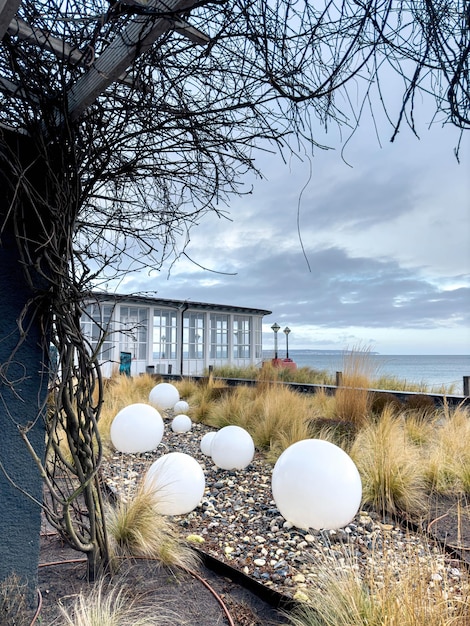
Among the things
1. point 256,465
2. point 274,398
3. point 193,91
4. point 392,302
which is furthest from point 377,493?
point 392,302

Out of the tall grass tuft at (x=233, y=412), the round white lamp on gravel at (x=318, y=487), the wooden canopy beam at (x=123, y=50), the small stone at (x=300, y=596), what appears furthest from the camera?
the tall grass tuft at (x=233, y=412)

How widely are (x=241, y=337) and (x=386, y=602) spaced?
16.9 metres

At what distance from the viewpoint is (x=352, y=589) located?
1.86 meters

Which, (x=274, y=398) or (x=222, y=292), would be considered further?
(x=222, y=292)

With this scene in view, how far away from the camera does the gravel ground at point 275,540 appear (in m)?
2.37

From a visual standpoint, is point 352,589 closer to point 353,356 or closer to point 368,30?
point 368,30

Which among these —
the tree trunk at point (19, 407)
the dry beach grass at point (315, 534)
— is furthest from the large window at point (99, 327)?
the dry beach grass at point (315, 534)

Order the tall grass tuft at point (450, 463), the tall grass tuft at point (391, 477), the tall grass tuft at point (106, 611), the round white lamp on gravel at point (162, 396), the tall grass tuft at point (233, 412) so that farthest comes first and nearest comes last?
the round white lamp on gravel at point (162, 396)
the tall grass tuft at point (233, 412)
the tall grass tuft at point (450, 463)
the tall grass tuft at point (391, 477)
the tall grass tuft at point (106, 611)

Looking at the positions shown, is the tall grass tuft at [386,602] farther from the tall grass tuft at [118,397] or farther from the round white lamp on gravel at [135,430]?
the tall grass tuft at [118,397]

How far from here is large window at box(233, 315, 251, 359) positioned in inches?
720

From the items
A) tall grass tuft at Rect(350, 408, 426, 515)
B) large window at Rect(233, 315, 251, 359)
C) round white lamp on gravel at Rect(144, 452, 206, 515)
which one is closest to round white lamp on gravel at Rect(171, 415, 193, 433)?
tall grass tuft at Rect(350, 408, 426, 515)

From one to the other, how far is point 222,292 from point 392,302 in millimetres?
7145

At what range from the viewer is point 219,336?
1781 cm

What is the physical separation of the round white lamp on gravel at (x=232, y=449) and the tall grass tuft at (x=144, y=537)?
64.6 inches
